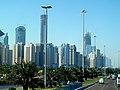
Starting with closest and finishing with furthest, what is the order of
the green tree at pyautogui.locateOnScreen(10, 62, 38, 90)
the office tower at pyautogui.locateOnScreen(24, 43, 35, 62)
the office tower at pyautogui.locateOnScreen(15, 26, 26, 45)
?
the green tree at pyautogui.locateOnScreen(10, 62, 38, 90)
the office tower at pyautogui.locateOnScreen(24, 43, 35, 62)
the office tower at pyautogui.locateOnScreen(15, 26, 26, 45)

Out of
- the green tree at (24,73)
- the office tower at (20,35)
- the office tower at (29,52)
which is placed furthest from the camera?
the office tower at (20,35)

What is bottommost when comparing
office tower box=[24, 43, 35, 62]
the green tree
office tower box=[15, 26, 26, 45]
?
the green tree

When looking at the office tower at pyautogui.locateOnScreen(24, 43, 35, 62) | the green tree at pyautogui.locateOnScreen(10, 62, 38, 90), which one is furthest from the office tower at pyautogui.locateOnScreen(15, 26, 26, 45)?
the green tree at pyautogui.locateOnScreen(10, 62, 38, 90)

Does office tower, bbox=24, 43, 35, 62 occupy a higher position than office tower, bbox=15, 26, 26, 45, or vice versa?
office tower, bbox=15, 26, 26, 45

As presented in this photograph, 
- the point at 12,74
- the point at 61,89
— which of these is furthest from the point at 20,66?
the point at 61,89

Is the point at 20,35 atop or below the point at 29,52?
atop

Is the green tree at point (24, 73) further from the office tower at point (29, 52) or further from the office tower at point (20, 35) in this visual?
the office tower at point (20, 35)

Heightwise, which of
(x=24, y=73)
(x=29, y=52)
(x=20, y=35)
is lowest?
(x=24, y=73)

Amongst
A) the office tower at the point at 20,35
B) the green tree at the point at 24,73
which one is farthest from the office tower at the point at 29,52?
the green tree at the point at 24,73

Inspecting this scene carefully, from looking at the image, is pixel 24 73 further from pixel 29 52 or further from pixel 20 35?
pixel 20 35

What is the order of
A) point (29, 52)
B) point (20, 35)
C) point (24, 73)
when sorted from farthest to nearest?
point (20, 35) → point (29, 52) → point (24, 73)

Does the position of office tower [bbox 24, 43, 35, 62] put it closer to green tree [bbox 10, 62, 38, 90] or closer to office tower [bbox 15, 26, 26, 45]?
office tower [bbox 15, 26, 26, 45]

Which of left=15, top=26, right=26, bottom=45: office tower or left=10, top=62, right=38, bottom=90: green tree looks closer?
left=10, top=62, right=38, bottom=90: green tree

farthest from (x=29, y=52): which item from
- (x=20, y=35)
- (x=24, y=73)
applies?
(x=24, y=73)
